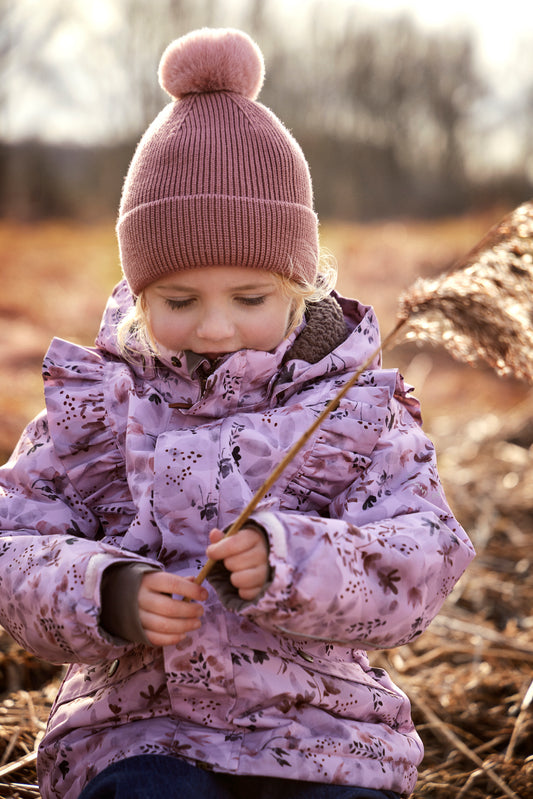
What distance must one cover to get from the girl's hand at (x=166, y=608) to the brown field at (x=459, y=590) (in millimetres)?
942

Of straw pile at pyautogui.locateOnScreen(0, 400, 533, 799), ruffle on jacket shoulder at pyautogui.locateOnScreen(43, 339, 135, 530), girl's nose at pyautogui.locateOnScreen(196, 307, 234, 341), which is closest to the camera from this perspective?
girl's nose at pyautogui.locateOnScreen(196, 307, 234, 341)

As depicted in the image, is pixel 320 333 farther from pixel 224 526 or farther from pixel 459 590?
pixel 459 590

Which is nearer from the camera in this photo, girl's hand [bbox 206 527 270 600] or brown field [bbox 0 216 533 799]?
girl's hand [bbox 206 527 270 600]

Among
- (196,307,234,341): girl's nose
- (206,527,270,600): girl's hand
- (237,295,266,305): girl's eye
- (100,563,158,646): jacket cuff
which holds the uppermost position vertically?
(237,295,266,305): girl's eye

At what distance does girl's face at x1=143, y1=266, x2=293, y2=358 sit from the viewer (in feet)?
6.09

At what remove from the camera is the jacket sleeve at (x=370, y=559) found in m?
1.53

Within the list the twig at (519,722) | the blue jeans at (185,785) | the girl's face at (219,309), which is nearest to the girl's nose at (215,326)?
the girl's face at (219,309)

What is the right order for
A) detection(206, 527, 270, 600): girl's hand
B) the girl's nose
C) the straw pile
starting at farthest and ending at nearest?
the straw pile < the girl's nose < detection(206, 527, 270, 600): girl's hand

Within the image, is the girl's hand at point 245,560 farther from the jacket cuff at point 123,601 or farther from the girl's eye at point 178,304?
the girl's eye at point 178,304

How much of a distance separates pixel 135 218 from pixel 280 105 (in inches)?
713

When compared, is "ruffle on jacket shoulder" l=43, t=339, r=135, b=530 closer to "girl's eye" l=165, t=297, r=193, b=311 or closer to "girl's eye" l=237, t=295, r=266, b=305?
"girl's eye" l=165, t=297, r=193, b=311

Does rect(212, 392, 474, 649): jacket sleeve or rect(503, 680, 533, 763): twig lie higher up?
rect(212, 392, 474, 649): jacket sleeve

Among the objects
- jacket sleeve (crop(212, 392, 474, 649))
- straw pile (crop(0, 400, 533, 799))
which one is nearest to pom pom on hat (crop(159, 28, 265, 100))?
jacket sleeve (crop(212, 392, 474, 649))

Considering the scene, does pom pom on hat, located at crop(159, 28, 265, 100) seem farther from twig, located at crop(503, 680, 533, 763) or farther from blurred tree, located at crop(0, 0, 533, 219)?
blurred tree, located at crop(0, 0, 533, 219)
